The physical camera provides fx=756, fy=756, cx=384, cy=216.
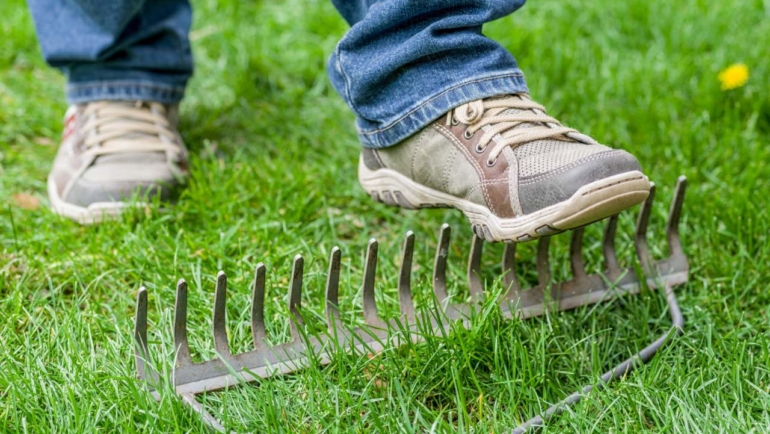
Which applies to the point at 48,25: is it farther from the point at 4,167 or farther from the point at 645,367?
the point at 645,367

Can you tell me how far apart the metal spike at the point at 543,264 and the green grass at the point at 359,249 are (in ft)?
0.31

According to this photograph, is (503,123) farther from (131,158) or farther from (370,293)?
(131,158)

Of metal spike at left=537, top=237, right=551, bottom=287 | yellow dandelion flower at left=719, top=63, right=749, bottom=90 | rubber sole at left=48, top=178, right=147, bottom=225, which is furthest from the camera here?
yellow dandelion flower at left=719, top=63, right=749, bottom=90

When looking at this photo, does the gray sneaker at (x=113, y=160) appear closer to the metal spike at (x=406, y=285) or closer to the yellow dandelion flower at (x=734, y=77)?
the metal spike at (x=406, y=285)

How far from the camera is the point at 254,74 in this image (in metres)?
2.74

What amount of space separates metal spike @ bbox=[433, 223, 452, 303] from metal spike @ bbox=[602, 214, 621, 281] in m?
0.39

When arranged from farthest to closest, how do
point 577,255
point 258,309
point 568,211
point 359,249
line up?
point 359,249
point 577,255
point 258,309
point 568,211

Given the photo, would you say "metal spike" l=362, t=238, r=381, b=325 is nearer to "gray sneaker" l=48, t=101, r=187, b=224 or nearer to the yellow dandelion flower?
"gray sneaker" l=48, t=101, r=187, b=224

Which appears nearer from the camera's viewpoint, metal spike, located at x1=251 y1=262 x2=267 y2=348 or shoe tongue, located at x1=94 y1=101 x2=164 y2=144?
metal spike, located at x1=251 y1=262 x2=267 y2=348

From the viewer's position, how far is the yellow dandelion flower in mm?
2432

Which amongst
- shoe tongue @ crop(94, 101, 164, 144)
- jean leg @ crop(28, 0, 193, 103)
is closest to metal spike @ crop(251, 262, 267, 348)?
shoe tongue @ crop(94, 101, 164, 144)

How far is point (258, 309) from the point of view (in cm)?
147

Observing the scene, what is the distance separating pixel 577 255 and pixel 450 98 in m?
0.48

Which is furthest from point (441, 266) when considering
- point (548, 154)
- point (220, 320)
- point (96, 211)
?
point (96, 211)
